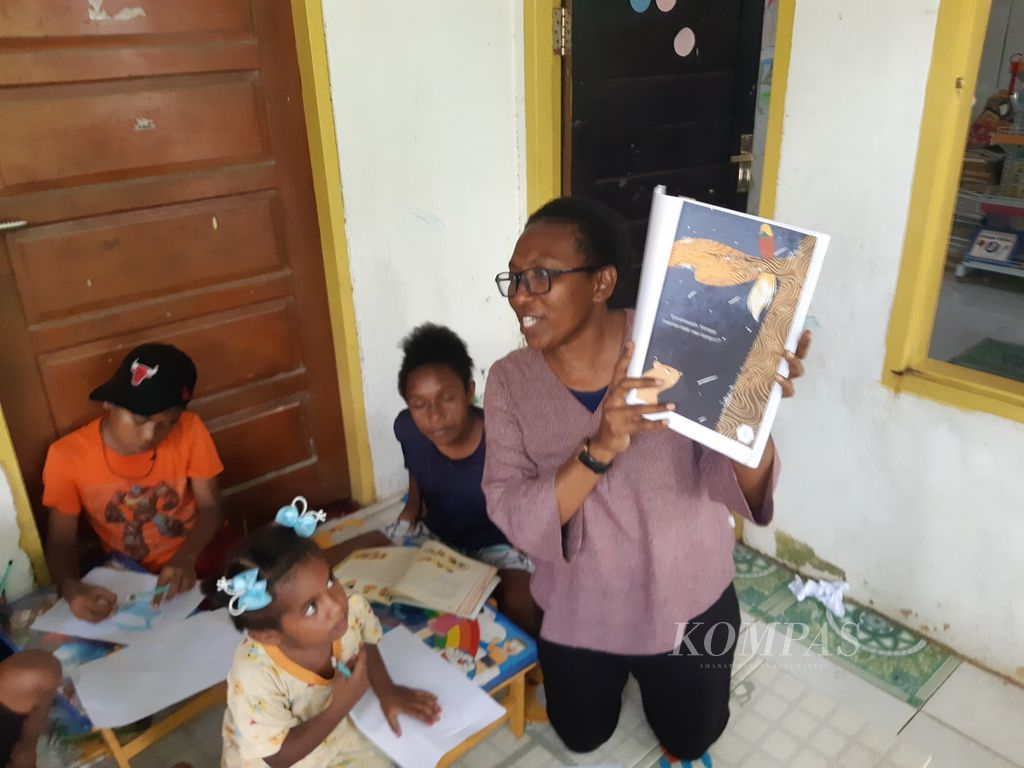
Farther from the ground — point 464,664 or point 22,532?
point 22,532

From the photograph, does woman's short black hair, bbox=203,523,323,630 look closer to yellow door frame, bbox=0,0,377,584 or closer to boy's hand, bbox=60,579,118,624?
boy's hand, bbox=60,579,118,624

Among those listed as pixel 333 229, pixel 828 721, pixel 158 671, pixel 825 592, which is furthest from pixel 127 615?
pixel 825 592

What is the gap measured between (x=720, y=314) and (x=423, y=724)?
901 millimetres

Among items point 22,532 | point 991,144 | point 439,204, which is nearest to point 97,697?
point 22,532

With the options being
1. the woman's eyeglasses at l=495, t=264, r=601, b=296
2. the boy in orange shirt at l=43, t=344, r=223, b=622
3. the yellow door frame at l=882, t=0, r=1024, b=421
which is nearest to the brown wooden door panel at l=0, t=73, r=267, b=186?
the boy in orange shirt at l=43, t=344, r=223, b=622

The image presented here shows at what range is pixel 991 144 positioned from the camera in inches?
139

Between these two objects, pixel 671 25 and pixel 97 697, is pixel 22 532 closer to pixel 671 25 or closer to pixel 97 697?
pixel 97 697

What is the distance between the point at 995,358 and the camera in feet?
7.18

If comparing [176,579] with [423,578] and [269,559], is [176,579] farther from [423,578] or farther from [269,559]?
[269,559]

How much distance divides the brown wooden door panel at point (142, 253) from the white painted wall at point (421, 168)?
10.9 inches

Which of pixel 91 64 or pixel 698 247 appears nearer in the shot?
pixel 698 247

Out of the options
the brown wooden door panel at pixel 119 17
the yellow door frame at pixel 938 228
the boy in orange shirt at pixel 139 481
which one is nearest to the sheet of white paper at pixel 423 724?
the boy in orange shirt at pixel 139 481

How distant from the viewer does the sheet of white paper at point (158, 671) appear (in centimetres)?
150

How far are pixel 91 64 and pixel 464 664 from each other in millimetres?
1530
